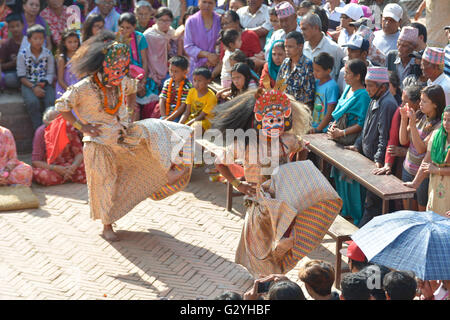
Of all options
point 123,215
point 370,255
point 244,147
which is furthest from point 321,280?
point 123,215

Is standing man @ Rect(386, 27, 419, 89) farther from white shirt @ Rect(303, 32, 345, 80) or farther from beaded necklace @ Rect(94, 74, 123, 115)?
beaded necklace @ Rect(94, 74, 123, 115)

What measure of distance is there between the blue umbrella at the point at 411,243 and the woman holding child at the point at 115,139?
2.77m

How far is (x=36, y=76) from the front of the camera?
10.2 meters

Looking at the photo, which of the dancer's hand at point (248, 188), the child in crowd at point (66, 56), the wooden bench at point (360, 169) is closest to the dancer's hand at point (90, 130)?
the dancer's hand at point (248, 188)

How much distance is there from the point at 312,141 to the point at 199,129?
166 centimetres

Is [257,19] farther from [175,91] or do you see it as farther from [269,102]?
[269,102]

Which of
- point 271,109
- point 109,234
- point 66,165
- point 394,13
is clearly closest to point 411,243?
point 271,109

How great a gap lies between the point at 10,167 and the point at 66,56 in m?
2.10

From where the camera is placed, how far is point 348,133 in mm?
7547

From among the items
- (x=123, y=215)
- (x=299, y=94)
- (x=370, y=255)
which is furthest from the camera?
(x=299, y=94)

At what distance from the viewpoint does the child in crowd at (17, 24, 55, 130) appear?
1008cm

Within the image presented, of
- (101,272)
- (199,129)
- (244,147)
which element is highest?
(244,147)

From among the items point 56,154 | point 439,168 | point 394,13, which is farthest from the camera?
point 56,154

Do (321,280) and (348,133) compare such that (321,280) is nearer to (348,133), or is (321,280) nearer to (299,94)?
(348,133)
